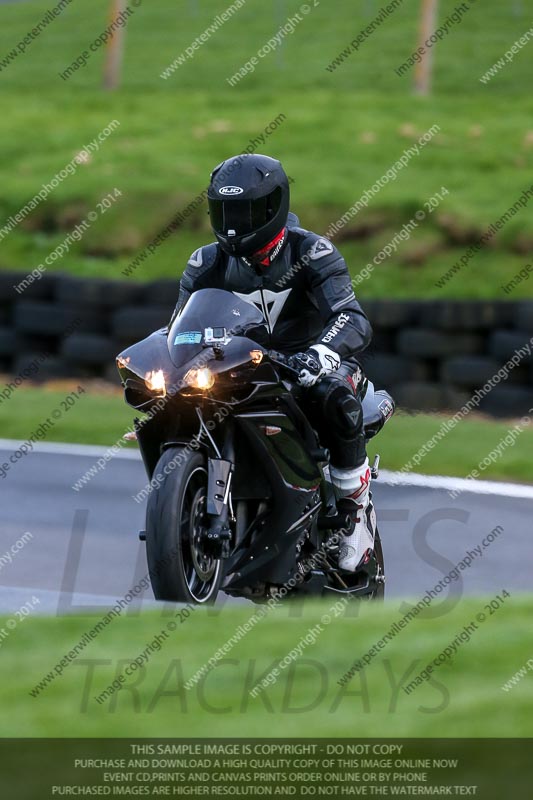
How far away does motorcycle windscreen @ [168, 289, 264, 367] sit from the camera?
4898 mm

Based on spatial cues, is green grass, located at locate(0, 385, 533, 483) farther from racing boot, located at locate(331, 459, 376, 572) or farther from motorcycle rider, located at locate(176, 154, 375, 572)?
motorcycle rider, located at locate(176, 154, 375, 572)

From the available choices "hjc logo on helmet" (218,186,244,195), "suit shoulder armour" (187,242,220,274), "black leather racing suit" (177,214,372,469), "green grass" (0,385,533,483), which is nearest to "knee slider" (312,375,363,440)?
"black leather racing suit" (177,214,372,469)

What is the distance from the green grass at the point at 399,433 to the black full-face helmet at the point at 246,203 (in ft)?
12.8

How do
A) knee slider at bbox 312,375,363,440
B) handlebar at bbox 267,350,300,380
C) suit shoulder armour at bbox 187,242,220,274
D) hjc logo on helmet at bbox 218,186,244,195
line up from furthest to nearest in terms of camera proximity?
suit shoulder armour at bbox 187,242,220,274
knee slider at bbox 312,375,363,440
hjc logo on helmet at bbox 218,186,244,195
handlebar at bbox 267,350,300,380

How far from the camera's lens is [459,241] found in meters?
14.2

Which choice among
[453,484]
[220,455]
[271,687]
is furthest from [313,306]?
[453,484]

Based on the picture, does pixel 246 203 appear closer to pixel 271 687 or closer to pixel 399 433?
pixel 271 687

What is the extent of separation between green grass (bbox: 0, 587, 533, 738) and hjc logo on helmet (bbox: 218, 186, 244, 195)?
5.36 feet

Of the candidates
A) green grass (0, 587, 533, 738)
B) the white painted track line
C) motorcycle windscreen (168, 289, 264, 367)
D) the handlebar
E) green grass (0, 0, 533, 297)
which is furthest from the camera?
green grass (0, 0, 533, 297)

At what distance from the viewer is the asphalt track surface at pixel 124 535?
6.51 m

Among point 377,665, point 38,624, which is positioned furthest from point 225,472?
point 377,665

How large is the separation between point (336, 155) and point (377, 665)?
1402 centimetres

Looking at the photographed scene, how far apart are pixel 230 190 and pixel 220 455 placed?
3.35 feet

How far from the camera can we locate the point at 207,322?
16.3 ft
